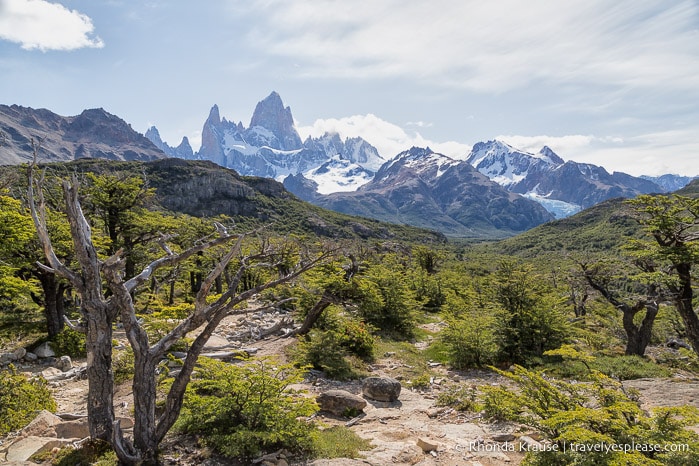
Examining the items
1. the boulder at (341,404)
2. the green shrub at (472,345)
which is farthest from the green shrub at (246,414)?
the green shrub at (472,345)

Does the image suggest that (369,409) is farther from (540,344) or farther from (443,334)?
(540,344)

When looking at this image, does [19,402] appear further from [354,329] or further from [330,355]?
[354,329]

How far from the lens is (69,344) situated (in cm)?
1541

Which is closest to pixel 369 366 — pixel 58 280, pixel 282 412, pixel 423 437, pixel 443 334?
pixel 443 334

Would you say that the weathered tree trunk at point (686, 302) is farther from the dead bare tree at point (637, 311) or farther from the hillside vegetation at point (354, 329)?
the dead bare tree at point (637, 311)

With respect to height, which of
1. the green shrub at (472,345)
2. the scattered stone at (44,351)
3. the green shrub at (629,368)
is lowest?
the green shrub at (629,368)

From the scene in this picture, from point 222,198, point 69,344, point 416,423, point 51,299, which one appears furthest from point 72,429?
point 222,198

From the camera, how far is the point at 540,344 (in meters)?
17.2

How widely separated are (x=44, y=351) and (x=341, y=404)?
12.6 meters

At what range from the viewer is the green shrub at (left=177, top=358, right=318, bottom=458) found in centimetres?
757

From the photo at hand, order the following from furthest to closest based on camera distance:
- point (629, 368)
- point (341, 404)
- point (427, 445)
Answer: point (629, 368)
point (341, 404)
point (427, 445)

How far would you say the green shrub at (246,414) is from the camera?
757 cm

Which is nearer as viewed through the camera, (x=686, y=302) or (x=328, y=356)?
(x=686, y=302)

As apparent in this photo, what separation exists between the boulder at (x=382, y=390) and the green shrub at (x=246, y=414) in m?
4.31
